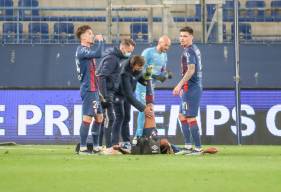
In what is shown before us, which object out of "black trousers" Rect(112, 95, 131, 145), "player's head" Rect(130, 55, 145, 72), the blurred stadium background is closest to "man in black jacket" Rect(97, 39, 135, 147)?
"black trousers" Rect(112, 95, 131, 145)

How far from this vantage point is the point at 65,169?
8891 mm

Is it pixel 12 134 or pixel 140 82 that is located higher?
pixel 140 82

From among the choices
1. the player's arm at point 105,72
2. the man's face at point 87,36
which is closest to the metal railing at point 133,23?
the player's arm at point 105,72

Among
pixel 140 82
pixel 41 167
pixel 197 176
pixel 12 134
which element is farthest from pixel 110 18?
pixel 197 176

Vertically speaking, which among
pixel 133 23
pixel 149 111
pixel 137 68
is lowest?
pixel 149 111

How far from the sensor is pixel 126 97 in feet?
42.9

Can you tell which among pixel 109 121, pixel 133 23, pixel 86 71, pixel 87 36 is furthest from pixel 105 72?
pixel 133 23

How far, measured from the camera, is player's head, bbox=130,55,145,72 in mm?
12836

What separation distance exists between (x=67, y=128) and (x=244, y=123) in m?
3.64

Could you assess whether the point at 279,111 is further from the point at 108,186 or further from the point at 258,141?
the point at 108,186

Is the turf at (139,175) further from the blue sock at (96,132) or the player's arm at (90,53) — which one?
the blue sock at (96,132)

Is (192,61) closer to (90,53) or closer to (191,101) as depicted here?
(191,101)

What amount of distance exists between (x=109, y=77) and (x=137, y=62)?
540 millimetres

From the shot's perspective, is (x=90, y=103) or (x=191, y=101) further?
(x=191, y=101)
